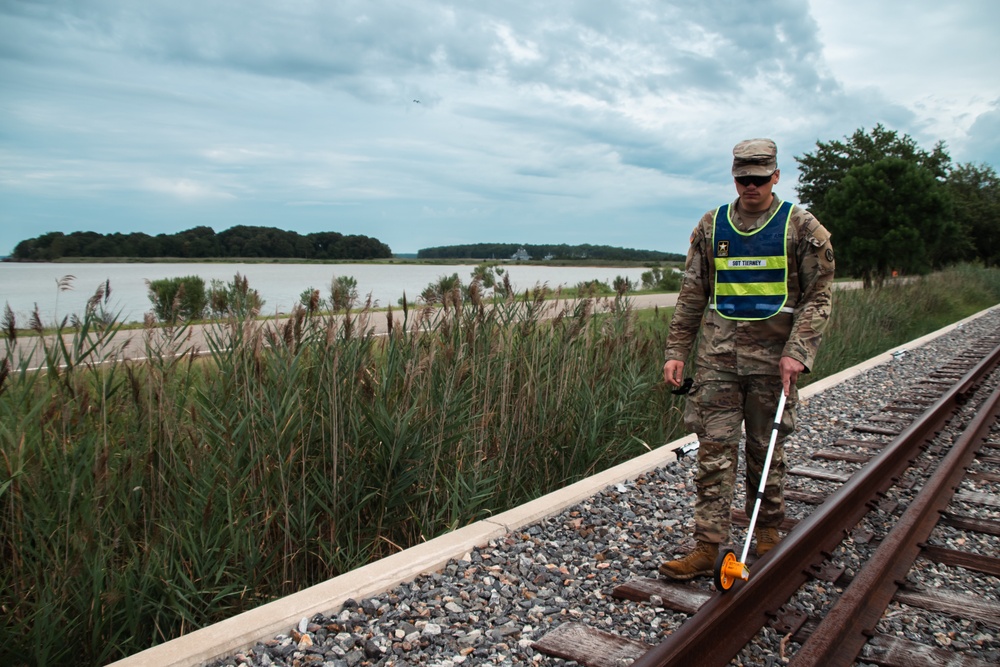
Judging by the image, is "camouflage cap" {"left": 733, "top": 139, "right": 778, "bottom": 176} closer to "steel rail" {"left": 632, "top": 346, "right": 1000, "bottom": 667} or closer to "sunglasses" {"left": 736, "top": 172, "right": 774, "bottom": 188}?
"sunglasses" {"left": 736, "top": 172, "right": 774, "bottom": 188}

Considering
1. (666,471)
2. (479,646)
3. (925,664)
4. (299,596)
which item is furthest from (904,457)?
(299,596)

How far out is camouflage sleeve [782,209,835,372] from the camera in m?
3.62

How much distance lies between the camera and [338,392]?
423 cm

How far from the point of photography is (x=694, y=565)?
381cm

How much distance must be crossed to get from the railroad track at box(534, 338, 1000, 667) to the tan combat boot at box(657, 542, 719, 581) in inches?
3.0

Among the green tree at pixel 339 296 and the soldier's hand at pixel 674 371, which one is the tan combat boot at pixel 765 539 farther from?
the green tree at pixel 339 296

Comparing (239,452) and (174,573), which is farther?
(239,452)

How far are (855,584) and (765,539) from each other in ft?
1.70

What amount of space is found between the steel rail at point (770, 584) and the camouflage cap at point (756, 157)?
5.87 ft

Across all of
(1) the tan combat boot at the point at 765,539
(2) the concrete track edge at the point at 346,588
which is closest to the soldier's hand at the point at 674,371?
(1) the tan combat boot at the point at 765,539

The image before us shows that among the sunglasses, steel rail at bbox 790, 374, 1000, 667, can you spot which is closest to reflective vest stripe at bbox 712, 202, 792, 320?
the sunglasses

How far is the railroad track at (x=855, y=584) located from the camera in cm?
314

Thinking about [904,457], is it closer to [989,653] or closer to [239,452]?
[989,653]

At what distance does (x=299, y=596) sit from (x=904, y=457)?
4877 millimetres
